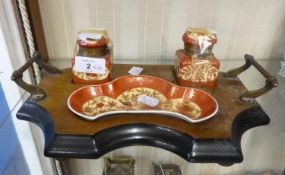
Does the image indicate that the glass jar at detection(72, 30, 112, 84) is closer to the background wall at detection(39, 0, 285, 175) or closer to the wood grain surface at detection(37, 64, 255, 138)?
the wood grain surface at detection(37, 64, 255, 138)

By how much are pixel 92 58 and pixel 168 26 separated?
0.30 metres

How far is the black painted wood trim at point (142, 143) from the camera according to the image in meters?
0.45

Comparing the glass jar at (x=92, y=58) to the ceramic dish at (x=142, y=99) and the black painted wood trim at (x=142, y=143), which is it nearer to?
the ceramic dish at (x=142, y=99)

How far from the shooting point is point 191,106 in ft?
1.84

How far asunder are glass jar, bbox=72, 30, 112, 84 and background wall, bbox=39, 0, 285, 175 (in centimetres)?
16

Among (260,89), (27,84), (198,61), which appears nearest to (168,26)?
(198,61)

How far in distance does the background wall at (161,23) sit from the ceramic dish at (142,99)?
197mm

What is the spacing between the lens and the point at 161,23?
2.42 feet

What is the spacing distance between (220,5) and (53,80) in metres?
0.53

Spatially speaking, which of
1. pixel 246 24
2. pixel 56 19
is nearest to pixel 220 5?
pixel 246 24

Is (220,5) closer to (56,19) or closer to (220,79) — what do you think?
(220,79)

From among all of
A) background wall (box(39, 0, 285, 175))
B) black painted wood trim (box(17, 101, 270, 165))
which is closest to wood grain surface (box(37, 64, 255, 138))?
black painted wood trim (box(17, 101, 270, 165))

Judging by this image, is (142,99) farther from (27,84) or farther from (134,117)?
(27,84)

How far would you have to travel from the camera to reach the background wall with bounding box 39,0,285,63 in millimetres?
709
